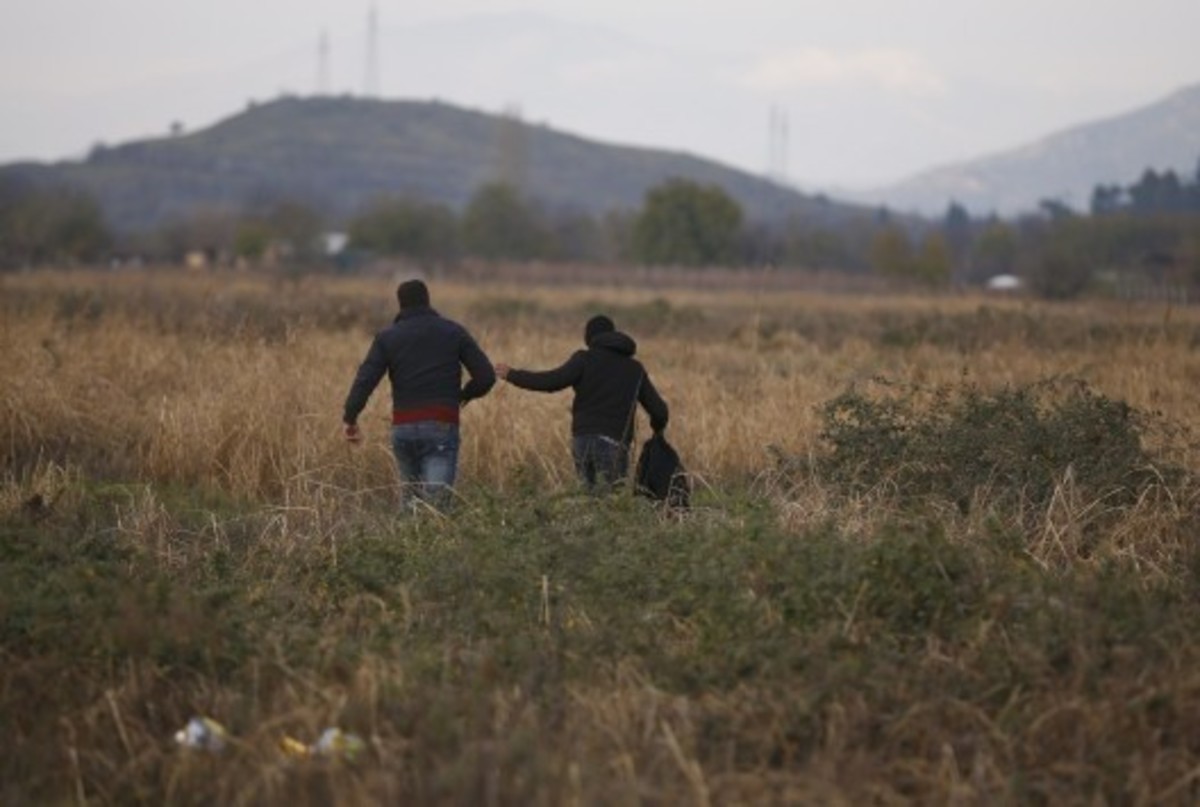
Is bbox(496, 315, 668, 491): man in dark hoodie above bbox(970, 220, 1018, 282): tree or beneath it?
beneath

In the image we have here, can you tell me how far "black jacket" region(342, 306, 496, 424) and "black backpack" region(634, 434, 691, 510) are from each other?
1111mm

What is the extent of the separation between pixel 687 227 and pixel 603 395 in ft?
209

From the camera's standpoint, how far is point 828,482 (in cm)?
1127

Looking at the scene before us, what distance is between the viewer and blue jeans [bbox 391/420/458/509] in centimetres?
1118

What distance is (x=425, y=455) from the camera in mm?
11281

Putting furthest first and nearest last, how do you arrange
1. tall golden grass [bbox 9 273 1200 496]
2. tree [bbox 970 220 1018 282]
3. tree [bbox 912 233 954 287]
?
1. tree [bbox 970 220 1018 282]
2. tree [bbox 912 233 954 287]
3. tall golden grass [bbox 9 273 1200 496]

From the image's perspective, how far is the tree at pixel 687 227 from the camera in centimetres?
7406

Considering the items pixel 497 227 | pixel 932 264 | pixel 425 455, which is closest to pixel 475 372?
pixel 425 455

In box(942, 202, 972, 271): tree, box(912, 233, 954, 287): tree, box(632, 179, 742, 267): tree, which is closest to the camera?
box(912, 233, 954, 287): tree

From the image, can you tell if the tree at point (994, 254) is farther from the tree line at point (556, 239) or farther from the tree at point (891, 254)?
the tree at point (891, 254)

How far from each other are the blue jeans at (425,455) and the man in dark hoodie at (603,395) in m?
0.58

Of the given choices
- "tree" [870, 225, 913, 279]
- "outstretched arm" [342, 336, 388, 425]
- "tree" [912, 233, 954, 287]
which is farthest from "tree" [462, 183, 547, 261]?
"outstretched arm" [342, 336, 388, 425]

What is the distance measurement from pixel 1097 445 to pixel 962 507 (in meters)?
1.13

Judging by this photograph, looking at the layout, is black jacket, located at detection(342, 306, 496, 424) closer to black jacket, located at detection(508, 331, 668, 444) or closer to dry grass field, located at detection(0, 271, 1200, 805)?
black jacket, located at detection(508, 331, 668, 444)
